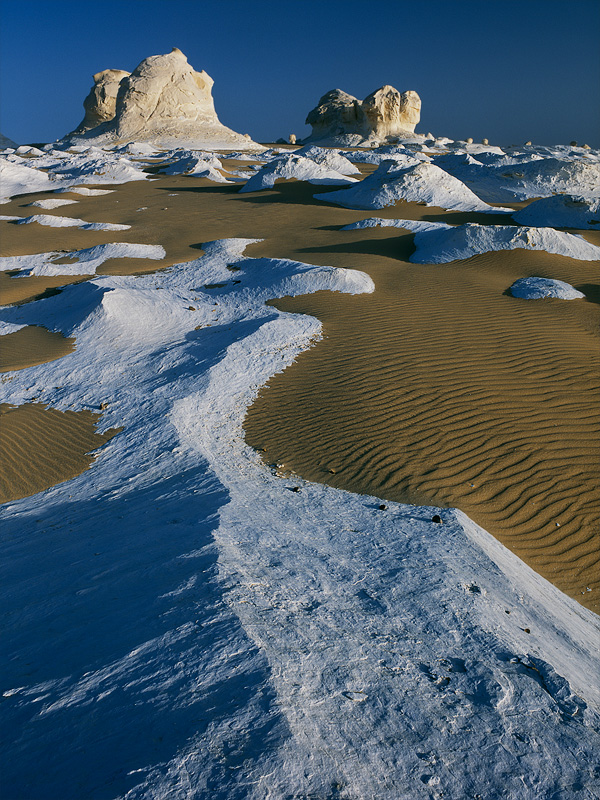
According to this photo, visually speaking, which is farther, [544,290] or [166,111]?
[166,111]

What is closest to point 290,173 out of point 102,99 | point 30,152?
point 30,152

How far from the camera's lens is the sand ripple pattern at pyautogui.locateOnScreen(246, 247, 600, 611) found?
210 inches

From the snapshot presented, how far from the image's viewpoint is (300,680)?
2.59 m

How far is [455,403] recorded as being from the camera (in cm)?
702

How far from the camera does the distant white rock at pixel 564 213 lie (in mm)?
17953

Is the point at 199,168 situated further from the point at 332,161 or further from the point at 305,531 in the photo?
the point at 305,531

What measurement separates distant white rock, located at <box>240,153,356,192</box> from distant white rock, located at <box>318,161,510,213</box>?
4.86 m

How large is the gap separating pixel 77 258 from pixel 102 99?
167 feet

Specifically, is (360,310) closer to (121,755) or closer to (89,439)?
(89,439)

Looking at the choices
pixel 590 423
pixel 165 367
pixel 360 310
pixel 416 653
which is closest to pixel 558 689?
pixel 416 653

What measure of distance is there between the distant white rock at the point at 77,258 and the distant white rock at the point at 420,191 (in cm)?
916

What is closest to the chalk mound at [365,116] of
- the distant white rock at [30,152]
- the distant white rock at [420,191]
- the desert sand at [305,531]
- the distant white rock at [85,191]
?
the distant white rock at [30,152]

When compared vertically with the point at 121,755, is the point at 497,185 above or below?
above

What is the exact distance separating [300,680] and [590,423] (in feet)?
18.1
